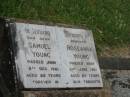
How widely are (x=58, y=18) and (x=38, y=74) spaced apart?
2257 mm

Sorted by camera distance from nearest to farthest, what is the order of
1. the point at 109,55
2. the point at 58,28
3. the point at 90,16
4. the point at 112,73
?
the point at 58,28 → the point at 112,73 → the point at 109,55 → the point at 90,16

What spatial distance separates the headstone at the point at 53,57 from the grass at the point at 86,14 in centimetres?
130

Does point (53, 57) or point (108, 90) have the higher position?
point (53, 57)

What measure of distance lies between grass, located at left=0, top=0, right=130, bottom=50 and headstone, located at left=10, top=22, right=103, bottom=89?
130cm

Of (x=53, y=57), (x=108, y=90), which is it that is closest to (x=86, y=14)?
(x=108, y=90)

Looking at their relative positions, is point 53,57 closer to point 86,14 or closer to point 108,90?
point 108,90

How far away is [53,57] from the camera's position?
5383 millimetres

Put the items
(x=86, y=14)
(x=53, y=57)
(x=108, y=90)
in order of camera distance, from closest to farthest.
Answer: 1. (x=53, y=57)
2. (x=108, y=90)
3. (x=86, y=14)

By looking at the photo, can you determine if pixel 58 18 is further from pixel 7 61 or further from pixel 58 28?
pixel 7 61

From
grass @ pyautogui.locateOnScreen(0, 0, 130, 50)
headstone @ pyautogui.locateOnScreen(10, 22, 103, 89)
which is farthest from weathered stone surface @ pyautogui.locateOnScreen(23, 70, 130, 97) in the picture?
grass @ pyautogui.locateOnScreen(0, 0, 130, 50)

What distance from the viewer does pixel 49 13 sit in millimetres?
7324

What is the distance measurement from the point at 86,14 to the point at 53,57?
8.34 ft

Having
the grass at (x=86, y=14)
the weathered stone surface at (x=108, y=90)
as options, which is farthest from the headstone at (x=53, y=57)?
the grass at (x=86, y=14)

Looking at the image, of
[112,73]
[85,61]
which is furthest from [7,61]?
[112,73]
